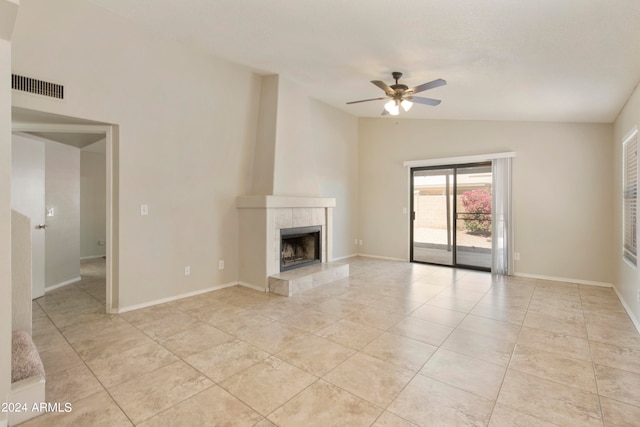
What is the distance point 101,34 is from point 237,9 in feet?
5.14

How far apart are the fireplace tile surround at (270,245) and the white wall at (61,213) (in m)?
2.82

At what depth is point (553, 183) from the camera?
16.6 ft

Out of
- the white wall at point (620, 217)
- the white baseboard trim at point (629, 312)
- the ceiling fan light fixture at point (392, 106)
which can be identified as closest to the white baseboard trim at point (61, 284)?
the ceiling fan light fixture at point (392, 106)

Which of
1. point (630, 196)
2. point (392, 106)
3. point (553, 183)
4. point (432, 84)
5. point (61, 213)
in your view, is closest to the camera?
point (432, 84)

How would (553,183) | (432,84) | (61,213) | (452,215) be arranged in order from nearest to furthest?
(432,84)
(61,213)
(553,183)
(452,215)

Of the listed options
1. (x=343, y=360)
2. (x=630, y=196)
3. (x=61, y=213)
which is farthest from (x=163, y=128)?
(x=630, y=196)

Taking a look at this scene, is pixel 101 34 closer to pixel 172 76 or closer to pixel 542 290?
pixel 172 76

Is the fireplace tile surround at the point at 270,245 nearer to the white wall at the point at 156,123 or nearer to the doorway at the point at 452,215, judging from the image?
the white wall at the point at 156,123

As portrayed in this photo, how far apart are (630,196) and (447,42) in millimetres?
3059

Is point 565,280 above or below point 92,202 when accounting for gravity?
below

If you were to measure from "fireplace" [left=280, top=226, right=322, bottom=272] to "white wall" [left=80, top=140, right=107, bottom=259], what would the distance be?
4.80m

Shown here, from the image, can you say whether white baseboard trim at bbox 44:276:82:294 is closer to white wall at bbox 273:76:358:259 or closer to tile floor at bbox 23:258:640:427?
tile floor at bbox 23:258:640:427

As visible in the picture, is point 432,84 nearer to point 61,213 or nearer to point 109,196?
point 109,196

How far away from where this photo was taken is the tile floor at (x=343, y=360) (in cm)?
187
